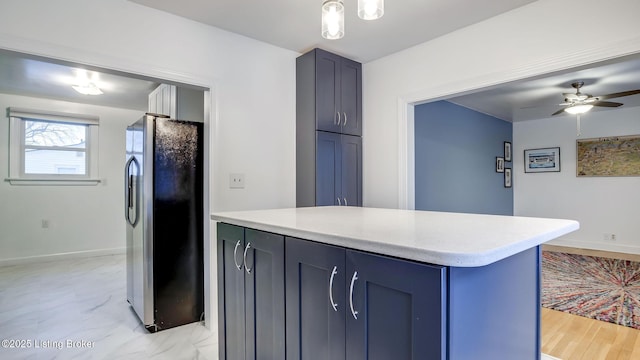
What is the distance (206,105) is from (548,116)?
6041mm

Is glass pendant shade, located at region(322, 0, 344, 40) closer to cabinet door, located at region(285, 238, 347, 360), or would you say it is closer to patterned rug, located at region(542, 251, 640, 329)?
cabinet door, located at region(285, 238, 347, 360)

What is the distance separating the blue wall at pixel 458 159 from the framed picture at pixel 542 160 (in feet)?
1.95

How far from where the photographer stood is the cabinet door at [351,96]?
3.18 m

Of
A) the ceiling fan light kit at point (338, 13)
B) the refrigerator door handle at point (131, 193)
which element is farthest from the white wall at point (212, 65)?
the ceiling fan light kit at point (338, 13)

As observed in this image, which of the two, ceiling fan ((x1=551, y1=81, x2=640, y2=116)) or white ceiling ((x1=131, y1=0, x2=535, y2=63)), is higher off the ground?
white ceiling ((x1=131, y1=0, x2=535, y2=63))

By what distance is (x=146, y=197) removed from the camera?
248 cm

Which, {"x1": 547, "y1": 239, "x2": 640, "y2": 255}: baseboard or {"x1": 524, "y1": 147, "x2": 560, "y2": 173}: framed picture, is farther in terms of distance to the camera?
{"x1": 524, "y1": 147, "x2": 560, "y2": 173}: framed picture

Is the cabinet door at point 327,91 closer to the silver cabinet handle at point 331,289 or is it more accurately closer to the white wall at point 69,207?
the silver cabinet handle at point 331,289

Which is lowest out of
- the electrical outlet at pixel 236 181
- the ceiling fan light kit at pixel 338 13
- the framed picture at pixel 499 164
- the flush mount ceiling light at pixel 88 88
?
the electrical outlet at pixel 236 181

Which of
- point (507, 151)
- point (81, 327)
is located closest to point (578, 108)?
point (507, 151)

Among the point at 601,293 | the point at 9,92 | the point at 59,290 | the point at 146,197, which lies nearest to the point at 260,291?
the point at 146,197

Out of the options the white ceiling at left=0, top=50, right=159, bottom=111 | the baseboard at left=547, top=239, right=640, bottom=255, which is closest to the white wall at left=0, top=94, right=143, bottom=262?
the white ceiling at left=0, top=50, right=159, bottom=111

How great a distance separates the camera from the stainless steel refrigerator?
8.13 feet

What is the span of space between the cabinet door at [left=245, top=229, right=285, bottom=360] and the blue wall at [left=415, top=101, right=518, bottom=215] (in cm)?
283
